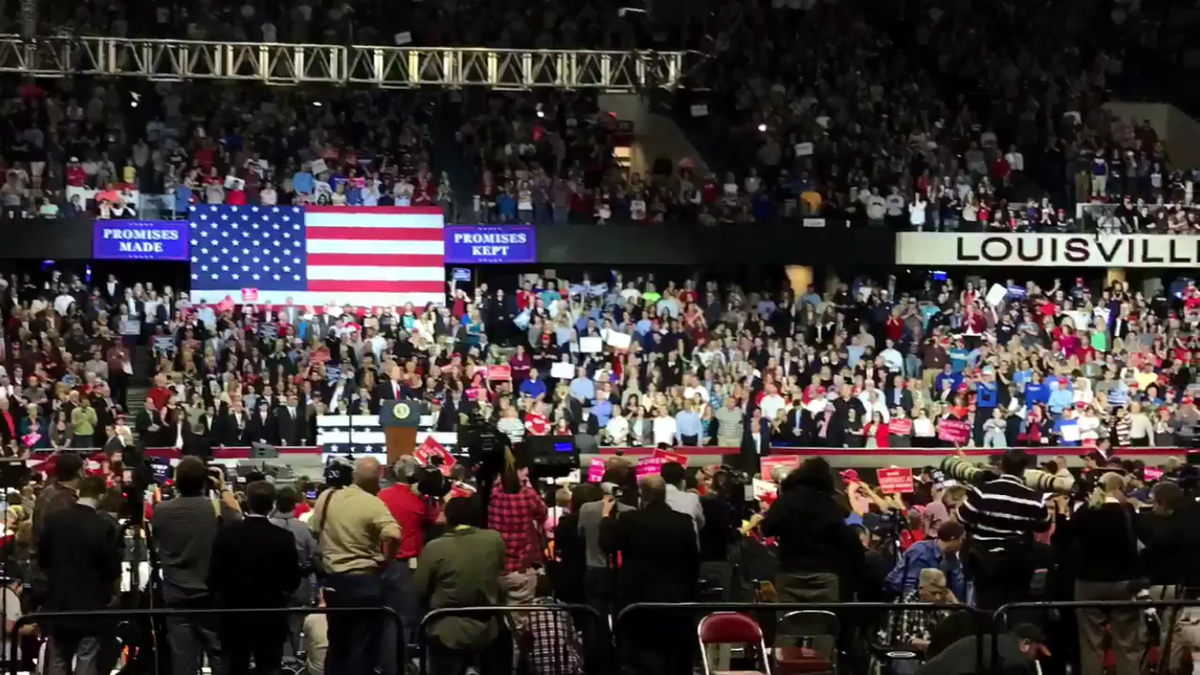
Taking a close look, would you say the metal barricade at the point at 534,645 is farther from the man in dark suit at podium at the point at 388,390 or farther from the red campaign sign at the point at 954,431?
the man in dark suit at podium at the point at 388,390

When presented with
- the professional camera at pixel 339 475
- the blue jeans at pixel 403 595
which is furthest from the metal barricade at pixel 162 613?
the professional camera at pixel 339 475

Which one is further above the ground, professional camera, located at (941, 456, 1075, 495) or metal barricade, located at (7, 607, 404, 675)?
professional camera, located at (941, 456, 1075, 495)

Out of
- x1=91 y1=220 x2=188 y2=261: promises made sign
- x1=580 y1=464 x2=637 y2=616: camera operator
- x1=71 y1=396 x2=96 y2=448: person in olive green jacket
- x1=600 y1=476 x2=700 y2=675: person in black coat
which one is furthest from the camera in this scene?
x1=91 y1=220 x2=188 y2=261: promises made sign

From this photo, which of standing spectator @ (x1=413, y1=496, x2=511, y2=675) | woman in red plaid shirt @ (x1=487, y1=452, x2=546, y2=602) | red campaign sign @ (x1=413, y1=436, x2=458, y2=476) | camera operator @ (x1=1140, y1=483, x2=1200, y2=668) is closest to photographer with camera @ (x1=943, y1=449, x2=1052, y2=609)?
camera operator @ (x1=1140, y1=483, x2=1200, y2=668)

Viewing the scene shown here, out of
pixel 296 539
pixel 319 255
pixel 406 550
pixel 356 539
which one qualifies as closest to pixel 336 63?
pixel 319 255

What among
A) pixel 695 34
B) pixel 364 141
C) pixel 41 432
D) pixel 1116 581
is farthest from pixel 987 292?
pixel 1116 581

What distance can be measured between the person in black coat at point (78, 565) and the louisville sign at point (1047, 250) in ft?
79.7

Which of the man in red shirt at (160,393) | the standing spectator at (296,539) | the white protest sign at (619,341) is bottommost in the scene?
the standing spectator at (296,539)

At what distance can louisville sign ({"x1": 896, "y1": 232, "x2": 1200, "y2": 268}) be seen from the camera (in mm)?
32906

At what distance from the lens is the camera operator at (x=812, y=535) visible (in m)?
10.7

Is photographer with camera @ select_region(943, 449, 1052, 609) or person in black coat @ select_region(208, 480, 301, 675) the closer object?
person in black coat @ select_region(208, 480, 301, 675)

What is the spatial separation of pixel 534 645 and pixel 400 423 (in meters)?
13.2

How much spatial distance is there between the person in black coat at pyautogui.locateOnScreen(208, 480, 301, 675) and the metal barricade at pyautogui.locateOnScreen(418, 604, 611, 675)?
92 cm

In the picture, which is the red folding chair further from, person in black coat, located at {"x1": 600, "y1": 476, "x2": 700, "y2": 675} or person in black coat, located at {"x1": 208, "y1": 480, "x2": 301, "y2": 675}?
person in black coat, located at {"x1": 208, "y1": 480, "x2": 301, "y2": 675}
